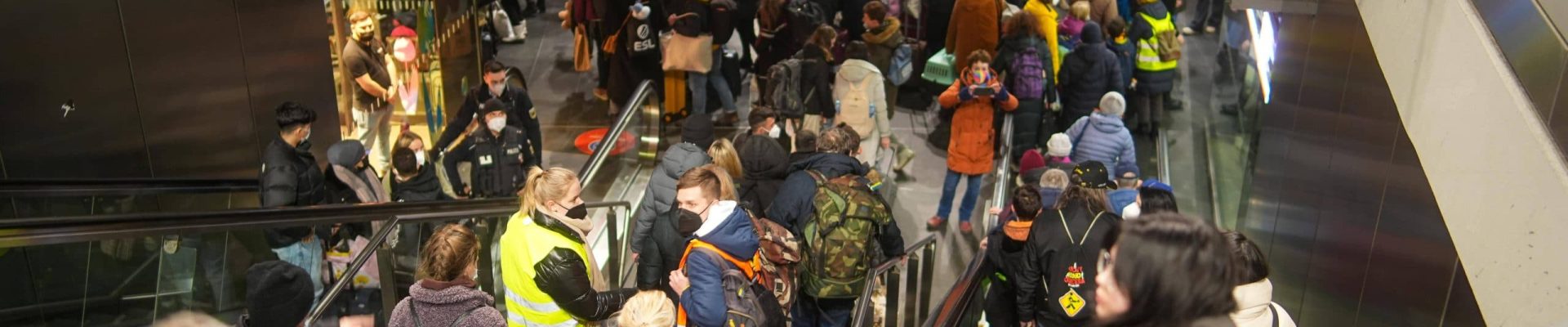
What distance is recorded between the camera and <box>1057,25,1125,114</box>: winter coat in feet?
29.8


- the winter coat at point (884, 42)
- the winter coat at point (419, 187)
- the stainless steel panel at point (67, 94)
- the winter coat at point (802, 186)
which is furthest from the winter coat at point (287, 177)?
the winter coat at point (884, 42)

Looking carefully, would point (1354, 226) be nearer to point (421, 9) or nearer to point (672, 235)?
point (672, 235)

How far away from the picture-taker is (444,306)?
391 centimetres

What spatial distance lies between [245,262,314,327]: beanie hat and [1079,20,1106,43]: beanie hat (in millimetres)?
6097

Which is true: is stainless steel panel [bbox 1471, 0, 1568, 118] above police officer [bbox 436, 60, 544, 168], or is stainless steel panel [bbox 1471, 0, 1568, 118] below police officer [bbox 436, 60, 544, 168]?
above

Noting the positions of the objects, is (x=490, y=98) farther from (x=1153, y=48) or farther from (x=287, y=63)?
(x=1153, y=48)

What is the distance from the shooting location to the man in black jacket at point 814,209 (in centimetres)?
570

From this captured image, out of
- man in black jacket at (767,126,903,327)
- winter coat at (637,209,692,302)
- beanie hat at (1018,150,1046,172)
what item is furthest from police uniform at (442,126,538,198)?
beanie hat at (1018,150,1046,172)

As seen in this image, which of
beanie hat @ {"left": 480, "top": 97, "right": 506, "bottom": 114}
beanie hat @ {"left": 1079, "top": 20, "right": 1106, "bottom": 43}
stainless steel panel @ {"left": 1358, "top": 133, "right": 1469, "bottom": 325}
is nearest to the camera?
stainless steel panel @ {"left": 1358, "top": 133, "right": 1469, "bottom": 325}

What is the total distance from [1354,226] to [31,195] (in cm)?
497

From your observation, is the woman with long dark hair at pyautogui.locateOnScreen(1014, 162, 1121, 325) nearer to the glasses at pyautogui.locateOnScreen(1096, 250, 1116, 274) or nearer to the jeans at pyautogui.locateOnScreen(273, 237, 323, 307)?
the glasses at pyautogui.locateOnScreen(1096, 250, 1116, 274)

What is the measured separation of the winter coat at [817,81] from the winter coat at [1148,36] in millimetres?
2839

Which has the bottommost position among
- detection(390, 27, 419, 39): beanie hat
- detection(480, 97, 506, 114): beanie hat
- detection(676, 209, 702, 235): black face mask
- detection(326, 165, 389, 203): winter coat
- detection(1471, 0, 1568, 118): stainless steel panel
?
detection(326, 165, 389, 203): winter coat

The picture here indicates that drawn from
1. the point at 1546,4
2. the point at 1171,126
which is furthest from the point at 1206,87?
the point at 1546,4
